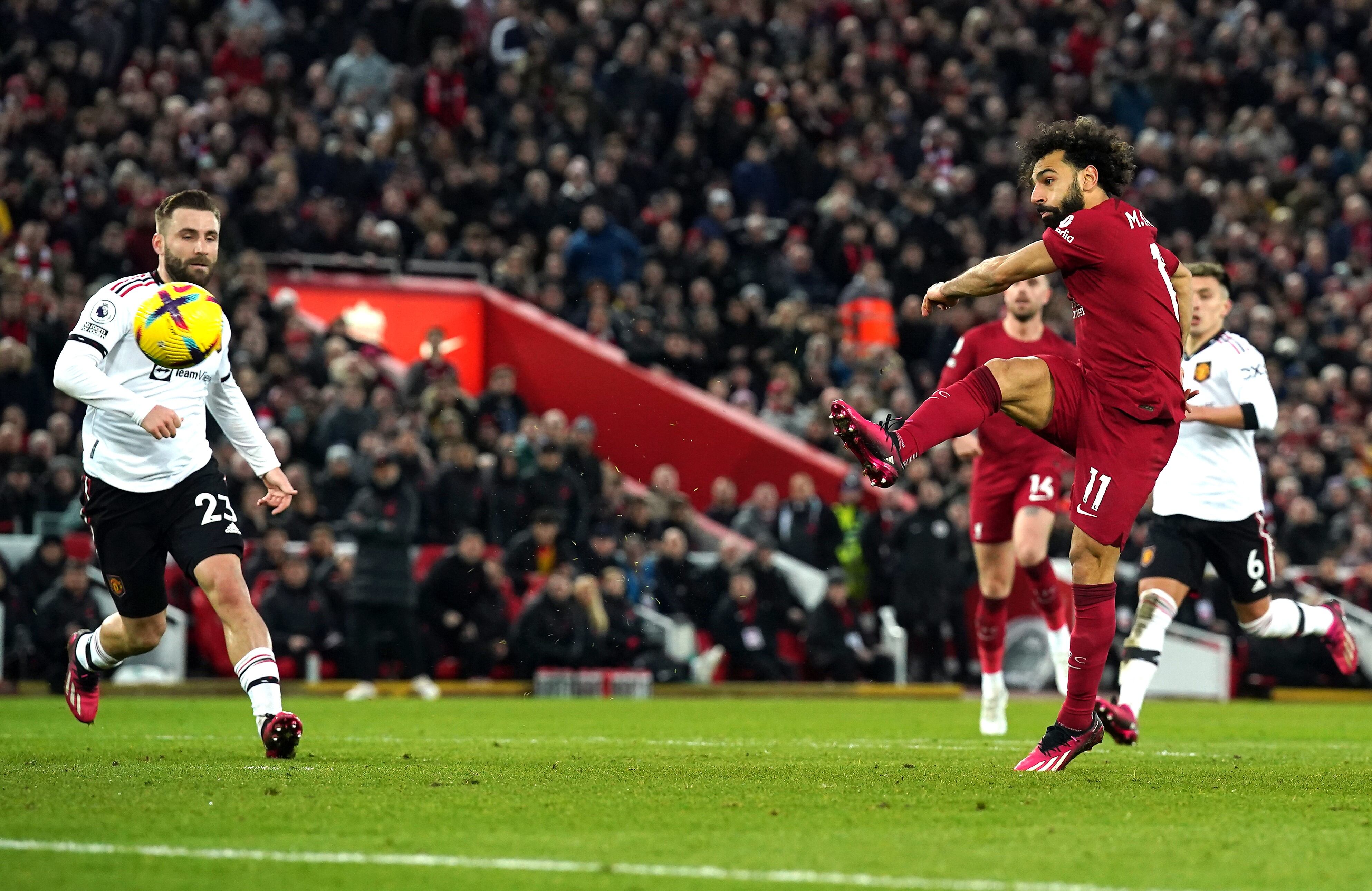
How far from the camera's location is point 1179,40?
2958 centimetres

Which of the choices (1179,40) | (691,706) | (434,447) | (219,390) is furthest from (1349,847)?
(1179,40)

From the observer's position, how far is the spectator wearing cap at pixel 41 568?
1664cm

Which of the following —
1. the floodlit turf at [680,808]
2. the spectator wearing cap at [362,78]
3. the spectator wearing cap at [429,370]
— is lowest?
the floodlit turf at [680,808]

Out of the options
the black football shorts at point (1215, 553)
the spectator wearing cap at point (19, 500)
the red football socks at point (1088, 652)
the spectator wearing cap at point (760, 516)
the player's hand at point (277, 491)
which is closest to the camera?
the red football socks at point (1088, 652)

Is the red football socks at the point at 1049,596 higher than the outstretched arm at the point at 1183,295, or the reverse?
the outstretched arm at the point at 1183,295

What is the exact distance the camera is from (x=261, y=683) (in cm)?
818

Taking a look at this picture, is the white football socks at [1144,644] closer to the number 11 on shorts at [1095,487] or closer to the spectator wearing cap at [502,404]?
the number 11 on shorts at [1095,487]

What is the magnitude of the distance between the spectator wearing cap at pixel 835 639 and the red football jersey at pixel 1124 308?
11.0 meters

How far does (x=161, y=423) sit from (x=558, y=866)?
353 centimetres

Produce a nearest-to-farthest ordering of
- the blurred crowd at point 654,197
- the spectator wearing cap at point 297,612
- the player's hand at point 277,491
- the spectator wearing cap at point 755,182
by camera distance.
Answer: the player's hand at point 277,491, the spectator wearing cap at point 297,612, the blurred crowd at point 654,197, the spectator wearing cap at point 755,182

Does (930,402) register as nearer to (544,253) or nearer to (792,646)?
(792,646)

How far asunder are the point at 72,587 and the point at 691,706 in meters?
5.89

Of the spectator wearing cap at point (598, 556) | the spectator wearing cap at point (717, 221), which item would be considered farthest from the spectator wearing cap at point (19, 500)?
the spectator wearing cap at point (717, 221)

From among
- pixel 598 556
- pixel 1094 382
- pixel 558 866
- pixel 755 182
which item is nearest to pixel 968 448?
pixel 1094 382
